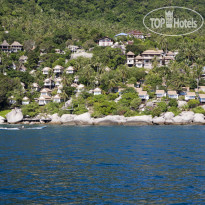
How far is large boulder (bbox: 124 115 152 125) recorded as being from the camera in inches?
3285

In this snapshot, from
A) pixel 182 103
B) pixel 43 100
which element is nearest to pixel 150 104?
pixel 182 103

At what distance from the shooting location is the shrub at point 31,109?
93625 mm

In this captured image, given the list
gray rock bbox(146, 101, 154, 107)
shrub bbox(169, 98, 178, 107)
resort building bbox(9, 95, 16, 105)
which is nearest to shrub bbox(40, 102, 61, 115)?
resort building bbox(9, 95, 16, 105)

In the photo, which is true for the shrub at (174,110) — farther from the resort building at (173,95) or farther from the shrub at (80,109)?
the shrub at (80,109)

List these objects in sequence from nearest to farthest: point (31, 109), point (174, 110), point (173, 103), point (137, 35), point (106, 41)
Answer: point (174, 110) → point (173, 103) → point (31, 109) → point (106, 41) → point (137, 35)

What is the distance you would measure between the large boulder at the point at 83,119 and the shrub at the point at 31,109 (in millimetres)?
13100

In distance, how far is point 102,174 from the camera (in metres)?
27.8

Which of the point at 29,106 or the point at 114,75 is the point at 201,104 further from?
the point at 29,106

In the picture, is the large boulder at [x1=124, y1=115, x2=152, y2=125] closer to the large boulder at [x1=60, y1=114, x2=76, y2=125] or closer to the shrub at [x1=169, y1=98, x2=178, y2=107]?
the shrub at [x1=169, y1=98, x2=178, y2=107]

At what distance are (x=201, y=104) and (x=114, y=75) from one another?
2614 centimetres

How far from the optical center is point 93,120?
284 ft

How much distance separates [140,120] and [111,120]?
6851 millimetres

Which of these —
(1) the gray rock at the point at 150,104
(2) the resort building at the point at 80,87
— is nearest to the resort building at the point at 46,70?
(2) the resort building at the point at 80,87

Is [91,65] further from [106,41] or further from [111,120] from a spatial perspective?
[111,120]
